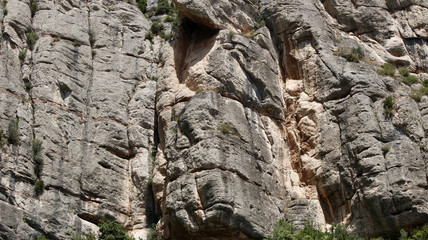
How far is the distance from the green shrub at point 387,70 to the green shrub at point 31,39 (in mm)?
14662

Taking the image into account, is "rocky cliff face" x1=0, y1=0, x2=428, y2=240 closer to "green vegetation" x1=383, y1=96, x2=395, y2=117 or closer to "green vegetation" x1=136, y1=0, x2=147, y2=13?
"green vegetation" x1=383, y1=96, x2=395, y2=117

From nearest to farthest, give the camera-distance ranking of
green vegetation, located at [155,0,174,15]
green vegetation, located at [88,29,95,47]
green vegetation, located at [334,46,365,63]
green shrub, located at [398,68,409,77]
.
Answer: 1. green vegetation, located at [334,46,365,63]
2. green shrub, located at [398,68,409,77]
3. green vegetation, located at [88,29,95,47]
4. green vegetation, located at [155,0,174,15]

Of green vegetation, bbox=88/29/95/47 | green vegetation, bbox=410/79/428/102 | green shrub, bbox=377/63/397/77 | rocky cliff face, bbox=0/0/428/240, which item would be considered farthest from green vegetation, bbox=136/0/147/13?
green vegetation, bbox=410/79/428/102

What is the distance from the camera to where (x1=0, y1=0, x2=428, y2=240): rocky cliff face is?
26328mm

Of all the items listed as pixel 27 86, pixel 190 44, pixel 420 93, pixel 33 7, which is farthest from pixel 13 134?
pixel 420 93

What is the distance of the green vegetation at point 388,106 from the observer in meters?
29.3

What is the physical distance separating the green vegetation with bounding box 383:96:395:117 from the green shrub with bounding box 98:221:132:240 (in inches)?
439

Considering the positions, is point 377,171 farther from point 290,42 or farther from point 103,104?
point 103,104

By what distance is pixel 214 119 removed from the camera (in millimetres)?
27828

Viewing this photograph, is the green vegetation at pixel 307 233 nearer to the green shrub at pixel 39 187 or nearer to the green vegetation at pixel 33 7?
the green shrub at pixel 39 187

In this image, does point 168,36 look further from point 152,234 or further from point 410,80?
point 410,80

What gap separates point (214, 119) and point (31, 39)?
925 centimetres

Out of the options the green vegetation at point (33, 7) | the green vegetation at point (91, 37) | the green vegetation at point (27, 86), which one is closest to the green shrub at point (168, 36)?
the green vegetation at point (91, 37)

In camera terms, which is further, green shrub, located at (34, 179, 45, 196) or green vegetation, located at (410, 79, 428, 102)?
green vegetation, located at (410, 79, 428, 102)
